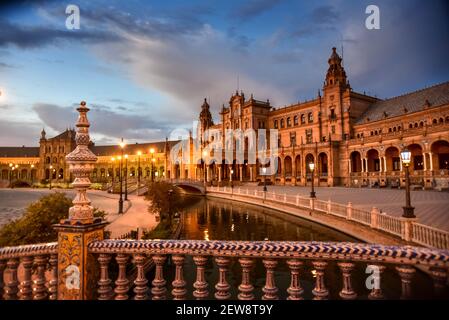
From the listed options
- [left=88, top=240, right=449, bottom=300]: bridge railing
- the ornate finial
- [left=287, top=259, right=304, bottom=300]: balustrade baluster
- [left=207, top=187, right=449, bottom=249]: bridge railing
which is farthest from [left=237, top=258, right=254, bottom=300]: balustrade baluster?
[left=207, top=187, right=449, bottom=249]: bridge railing

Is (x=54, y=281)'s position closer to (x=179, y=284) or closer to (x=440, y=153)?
(x=179, y=284)

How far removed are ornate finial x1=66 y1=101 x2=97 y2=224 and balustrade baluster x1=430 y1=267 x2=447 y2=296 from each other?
427 centimetres

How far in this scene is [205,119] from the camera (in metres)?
86.2

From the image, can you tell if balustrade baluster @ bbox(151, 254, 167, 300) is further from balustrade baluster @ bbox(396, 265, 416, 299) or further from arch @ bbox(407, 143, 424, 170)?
arch @ bbox(407, 143, 424, 170)

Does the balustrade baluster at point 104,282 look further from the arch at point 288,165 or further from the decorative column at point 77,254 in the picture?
the arch at point 288,165

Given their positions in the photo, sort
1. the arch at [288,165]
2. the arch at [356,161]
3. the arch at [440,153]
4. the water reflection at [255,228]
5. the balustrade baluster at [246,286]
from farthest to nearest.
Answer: the arch at [288,165] < the arch at [356,161] < the arch at [440,153] < the water reflection at [255,228] < the balustrade baluster at [246,286]

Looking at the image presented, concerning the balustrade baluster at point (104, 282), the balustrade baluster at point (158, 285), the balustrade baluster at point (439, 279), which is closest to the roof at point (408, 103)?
the balustrade baluster at point (439, 279)

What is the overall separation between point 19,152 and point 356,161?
124180mm

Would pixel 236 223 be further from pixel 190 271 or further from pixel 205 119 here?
pixel 205 119

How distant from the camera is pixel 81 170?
4273 millimetres

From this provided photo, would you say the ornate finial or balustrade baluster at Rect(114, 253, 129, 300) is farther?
the ornate finial

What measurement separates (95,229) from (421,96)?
53.3 m

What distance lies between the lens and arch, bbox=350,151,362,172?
4803 cm

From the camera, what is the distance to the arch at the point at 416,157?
3866 centimetres
